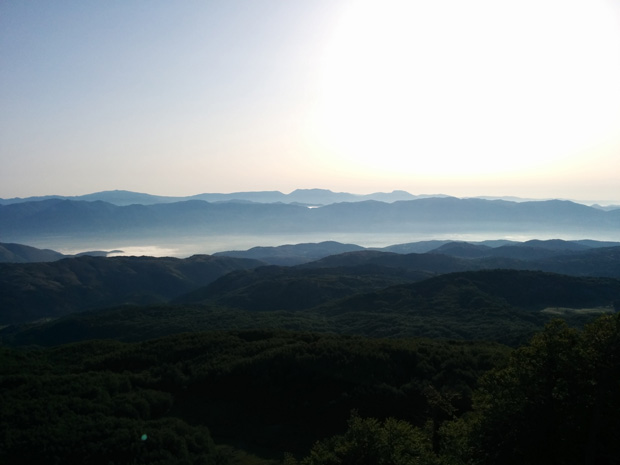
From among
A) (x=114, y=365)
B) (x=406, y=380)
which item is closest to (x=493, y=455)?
(x=406, y=380)

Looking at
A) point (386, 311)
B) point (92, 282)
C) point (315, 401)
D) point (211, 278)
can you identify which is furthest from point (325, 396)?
point (211, 278)

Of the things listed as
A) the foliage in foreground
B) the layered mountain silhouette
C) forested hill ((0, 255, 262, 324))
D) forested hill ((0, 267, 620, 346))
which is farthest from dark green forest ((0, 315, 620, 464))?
forested hill ((0, 255, 262, 324))

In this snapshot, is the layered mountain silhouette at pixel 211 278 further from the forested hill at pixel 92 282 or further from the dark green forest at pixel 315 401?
the dark green forest at pixel 315 401

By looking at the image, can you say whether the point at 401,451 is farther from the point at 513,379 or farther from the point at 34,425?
the point at 34,425

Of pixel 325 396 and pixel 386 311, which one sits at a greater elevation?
pixel 325 396

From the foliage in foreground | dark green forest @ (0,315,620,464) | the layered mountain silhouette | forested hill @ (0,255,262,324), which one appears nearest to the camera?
the foliage in foreground

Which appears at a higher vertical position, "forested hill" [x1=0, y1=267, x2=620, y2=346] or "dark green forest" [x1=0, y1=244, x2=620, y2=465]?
"dark green forest" [x1=0, y1=244, x2=620, y2=465]

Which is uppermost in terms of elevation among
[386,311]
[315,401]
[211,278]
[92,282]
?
[315,401]

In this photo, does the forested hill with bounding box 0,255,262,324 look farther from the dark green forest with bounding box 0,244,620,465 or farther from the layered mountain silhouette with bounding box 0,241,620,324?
the dark green forest with bounding box 0,244,620,465

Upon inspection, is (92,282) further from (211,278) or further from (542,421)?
(542,421)

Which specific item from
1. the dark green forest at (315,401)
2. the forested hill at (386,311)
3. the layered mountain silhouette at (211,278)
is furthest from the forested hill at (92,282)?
the dark green forest at (315,401)

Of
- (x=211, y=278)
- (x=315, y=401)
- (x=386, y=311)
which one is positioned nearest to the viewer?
(x=315, y=401)

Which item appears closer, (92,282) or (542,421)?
(542,421)
